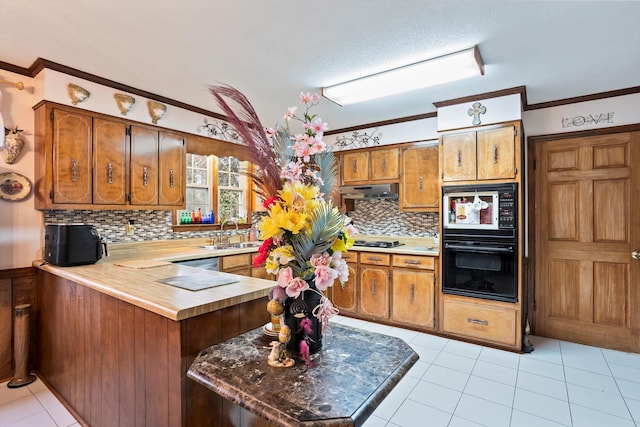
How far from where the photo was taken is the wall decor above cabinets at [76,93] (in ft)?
8.57

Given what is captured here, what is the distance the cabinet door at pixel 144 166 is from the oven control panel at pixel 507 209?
134 inches

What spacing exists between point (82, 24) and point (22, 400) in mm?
2605

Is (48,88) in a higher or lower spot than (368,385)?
higher

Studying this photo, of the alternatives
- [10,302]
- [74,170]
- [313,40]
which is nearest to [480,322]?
[313,40]

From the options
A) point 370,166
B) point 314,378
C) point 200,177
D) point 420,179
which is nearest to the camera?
point 314,378

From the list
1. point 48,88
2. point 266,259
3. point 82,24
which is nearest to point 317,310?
point 266,259

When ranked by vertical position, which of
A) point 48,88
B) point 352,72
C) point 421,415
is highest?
point 352,72

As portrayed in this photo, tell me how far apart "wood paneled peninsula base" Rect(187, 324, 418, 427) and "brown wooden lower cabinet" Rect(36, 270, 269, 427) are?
230 mm

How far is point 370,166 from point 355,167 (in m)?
0.22

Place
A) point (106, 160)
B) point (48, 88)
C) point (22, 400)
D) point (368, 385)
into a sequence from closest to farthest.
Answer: point (368, 385) → point (22, 400) → point (48, 88) → point (106, 160)

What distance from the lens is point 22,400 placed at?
7.43 ft

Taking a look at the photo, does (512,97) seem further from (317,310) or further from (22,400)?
(22,400)

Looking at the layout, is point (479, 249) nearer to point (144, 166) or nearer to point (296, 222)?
point (296, 222)

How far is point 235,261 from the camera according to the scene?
11.6 ft
